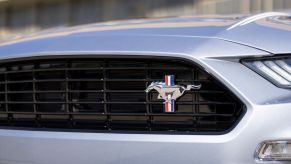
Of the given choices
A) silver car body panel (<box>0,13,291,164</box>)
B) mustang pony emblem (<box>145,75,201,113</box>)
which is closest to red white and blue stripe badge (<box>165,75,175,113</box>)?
mustang pony emblem (<box>145,75,201,113</box>)

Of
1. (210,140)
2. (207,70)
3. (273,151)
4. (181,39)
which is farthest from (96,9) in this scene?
(273,151)

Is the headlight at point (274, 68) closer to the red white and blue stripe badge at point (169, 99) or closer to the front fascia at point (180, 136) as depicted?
the front fascia at point (180, 136)

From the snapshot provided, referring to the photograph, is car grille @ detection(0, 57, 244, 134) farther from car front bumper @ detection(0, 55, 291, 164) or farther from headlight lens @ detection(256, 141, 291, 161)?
headlight lens @ detection(256, 141, 291, 161)

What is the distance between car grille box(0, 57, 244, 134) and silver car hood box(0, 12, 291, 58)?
6 centimetres

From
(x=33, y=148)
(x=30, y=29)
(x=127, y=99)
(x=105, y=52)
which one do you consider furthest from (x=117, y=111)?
(x=30, y=29)

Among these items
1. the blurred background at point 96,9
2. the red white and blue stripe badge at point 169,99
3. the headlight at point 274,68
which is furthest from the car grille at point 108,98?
the blurred background at point 96,9

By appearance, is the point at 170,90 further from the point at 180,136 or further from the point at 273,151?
the point at 273,151

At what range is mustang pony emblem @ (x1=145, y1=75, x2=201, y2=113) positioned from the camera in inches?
96.0

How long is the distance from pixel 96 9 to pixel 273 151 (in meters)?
10.1

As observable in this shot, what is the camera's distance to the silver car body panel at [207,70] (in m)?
2.21

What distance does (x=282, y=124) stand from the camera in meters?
2.17

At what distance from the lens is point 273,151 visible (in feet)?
7.23

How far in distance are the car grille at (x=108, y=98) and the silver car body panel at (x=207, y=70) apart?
0.20 feet

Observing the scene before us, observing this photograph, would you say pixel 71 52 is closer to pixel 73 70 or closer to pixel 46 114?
pixel 73 70
